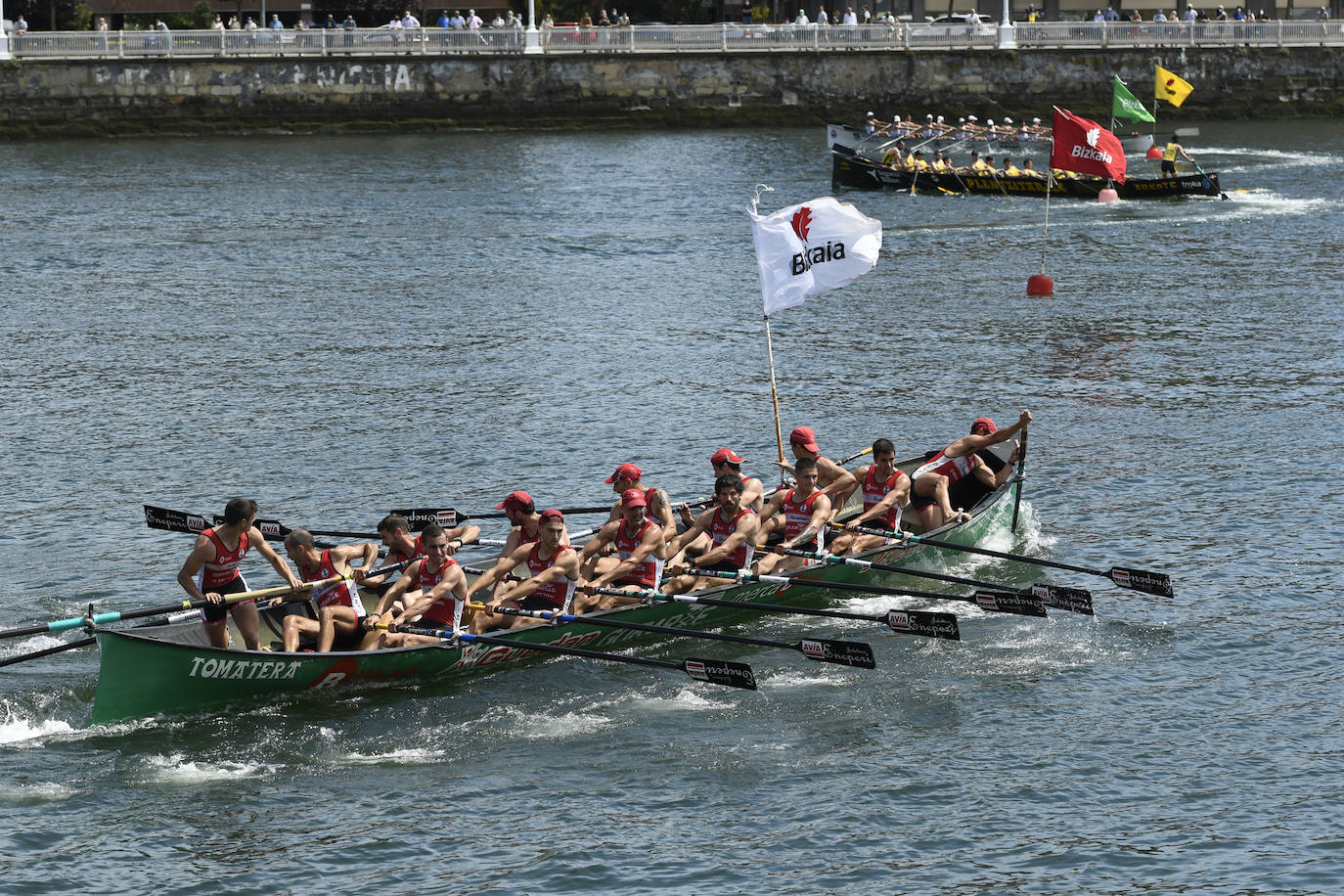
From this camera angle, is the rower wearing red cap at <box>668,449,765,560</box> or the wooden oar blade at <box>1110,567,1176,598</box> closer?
the wooden oar blade at <box>1110,567,1176,598</box>

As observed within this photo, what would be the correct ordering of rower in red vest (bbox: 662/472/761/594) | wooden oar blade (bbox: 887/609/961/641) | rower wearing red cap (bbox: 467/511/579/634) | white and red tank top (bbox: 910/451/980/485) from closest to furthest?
wooden oar blade (bbox: 887/609/961/641) → rower wearing red cap (bbox: 467/511/579/634) → rower in red vest (bbox: 662/472/761/594) → white and red tank top (bbox: 910/451/980/485)

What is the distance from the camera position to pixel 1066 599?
59.0 feet

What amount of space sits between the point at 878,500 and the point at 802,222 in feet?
13.2

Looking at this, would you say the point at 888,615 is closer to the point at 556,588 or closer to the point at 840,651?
the point at 840,651

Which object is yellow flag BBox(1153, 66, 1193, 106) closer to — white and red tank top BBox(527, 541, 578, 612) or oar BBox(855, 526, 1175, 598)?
oar BBox(855, 526, 1175, 598)

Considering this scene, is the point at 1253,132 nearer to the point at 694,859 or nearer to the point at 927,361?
the point at 927,361

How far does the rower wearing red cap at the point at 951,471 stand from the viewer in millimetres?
20750

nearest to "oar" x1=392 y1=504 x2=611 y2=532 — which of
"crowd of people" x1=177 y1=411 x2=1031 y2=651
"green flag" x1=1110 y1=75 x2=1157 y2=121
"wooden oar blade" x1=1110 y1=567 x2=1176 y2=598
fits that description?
"crowd of people" x1=177 y1=411 x2=1031 y2=651

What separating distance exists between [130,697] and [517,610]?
391 cm

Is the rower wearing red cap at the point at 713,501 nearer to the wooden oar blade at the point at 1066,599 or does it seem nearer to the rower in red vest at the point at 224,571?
the wooden oar blade at the point at 1066,599

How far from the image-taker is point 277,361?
3269cm

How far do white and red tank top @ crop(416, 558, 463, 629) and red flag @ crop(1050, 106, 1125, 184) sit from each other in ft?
86.9

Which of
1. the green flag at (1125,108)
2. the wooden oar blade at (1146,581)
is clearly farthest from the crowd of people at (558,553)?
the green flag at (1125,108)

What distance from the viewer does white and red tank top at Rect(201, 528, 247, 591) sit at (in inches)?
663
